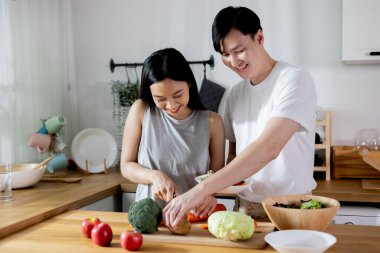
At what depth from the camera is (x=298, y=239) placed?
1.21m

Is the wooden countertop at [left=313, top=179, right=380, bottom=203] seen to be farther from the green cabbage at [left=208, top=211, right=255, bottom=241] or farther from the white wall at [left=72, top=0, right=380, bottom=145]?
the green cabbage at [left=208, top=211, right=255, bottom=241]

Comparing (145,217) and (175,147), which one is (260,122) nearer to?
(175,147)

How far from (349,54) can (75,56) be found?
1969 millimetres

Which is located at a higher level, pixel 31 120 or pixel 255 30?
pixel 255 30

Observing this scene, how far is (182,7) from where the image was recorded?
3242 mm

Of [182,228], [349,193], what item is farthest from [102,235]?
[349,193]

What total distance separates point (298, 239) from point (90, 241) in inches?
23.4

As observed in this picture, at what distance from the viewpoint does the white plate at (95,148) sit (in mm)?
3156

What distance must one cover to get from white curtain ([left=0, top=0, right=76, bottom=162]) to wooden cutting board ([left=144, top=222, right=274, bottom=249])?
5.42 feet

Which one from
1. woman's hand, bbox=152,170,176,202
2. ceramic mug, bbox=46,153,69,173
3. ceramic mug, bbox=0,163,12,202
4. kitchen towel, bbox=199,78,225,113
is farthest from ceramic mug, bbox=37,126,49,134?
woman's hand, bbox=152,170,176,202

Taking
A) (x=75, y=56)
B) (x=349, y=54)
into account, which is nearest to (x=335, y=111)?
(x=349, y=54)

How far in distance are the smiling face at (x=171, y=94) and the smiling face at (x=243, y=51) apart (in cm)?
19

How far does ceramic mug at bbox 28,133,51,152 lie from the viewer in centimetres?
284

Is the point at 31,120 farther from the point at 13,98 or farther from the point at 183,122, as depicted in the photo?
the point at 183,122
